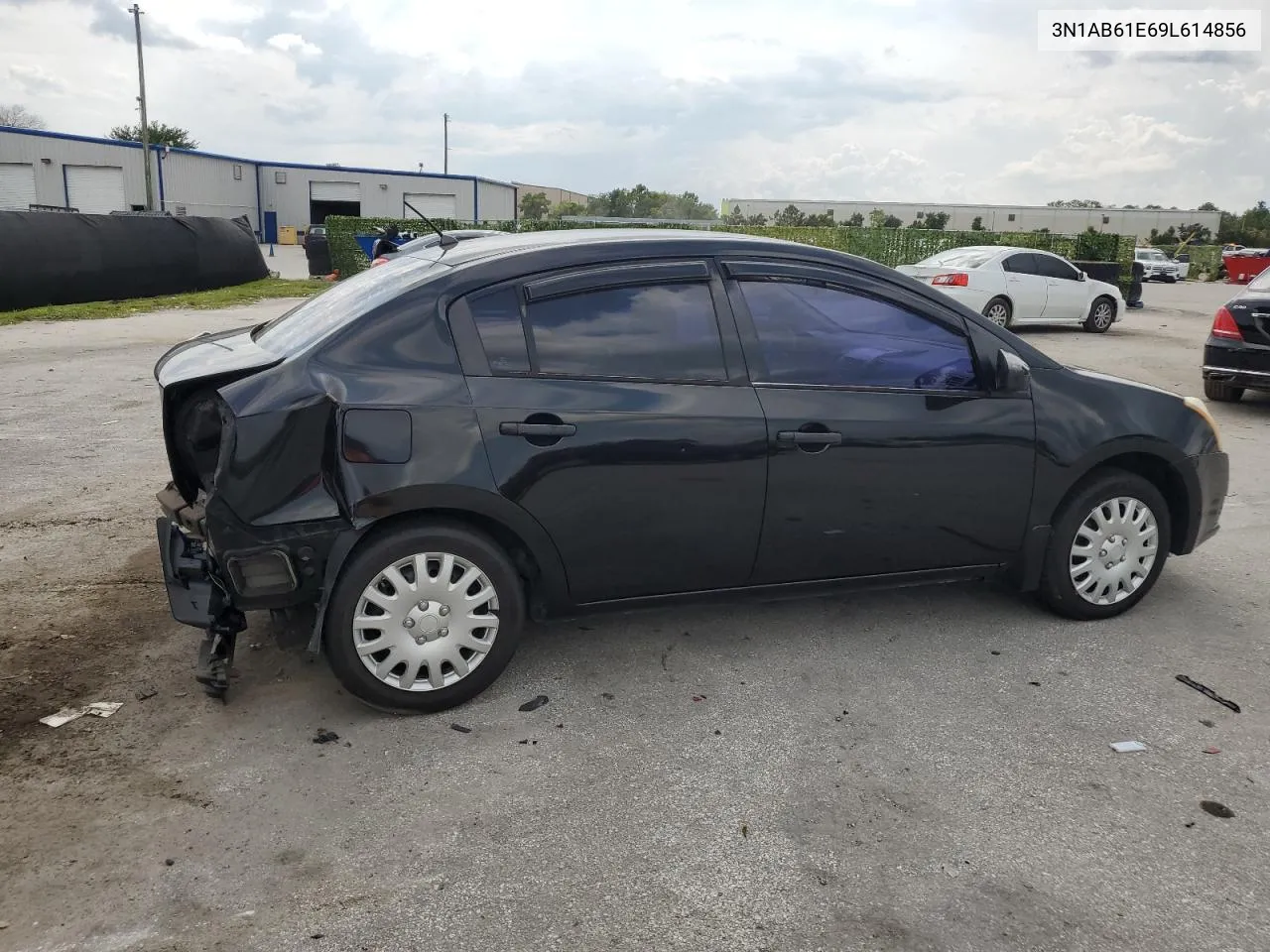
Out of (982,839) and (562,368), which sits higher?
(562,368)

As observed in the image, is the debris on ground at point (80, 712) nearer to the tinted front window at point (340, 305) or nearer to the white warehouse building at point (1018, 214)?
the tinted front window at point (340, 305)

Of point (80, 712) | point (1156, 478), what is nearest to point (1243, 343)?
point (1156, 478)

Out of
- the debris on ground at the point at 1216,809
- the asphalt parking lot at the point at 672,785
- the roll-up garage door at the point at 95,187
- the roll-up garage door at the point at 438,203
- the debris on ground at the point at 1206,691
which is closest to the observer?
the asphalt parking lot at the point at 672,785

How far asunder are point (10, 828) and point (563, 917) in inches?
67.9

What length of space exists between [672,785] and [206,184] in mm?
→ 57559

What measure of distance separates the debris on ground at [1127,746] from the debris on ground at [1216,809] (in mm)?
326

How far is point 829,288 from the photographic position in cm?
411

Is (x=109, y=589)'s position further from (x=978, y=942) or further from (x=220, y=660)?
(x=978, y=942)

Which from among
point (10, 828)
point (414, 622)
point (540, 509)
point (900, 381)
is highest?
point (900, 381)

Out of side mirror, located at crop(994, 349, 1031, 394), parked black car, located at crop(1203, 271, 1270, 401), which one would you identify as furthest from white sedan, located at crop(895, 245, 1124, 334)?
side mirror, located at crop(994, 349, 1031, 394)

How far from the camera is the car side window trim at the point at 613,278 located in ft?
12.3

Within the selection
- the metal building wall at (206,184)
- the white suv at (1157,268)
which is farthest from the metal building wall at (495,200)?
the white suv at (1157,268)

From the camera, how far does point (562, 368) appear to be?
12.2 ft

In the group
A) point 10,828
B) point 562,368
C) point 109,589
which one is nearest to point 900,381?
point 562,368
